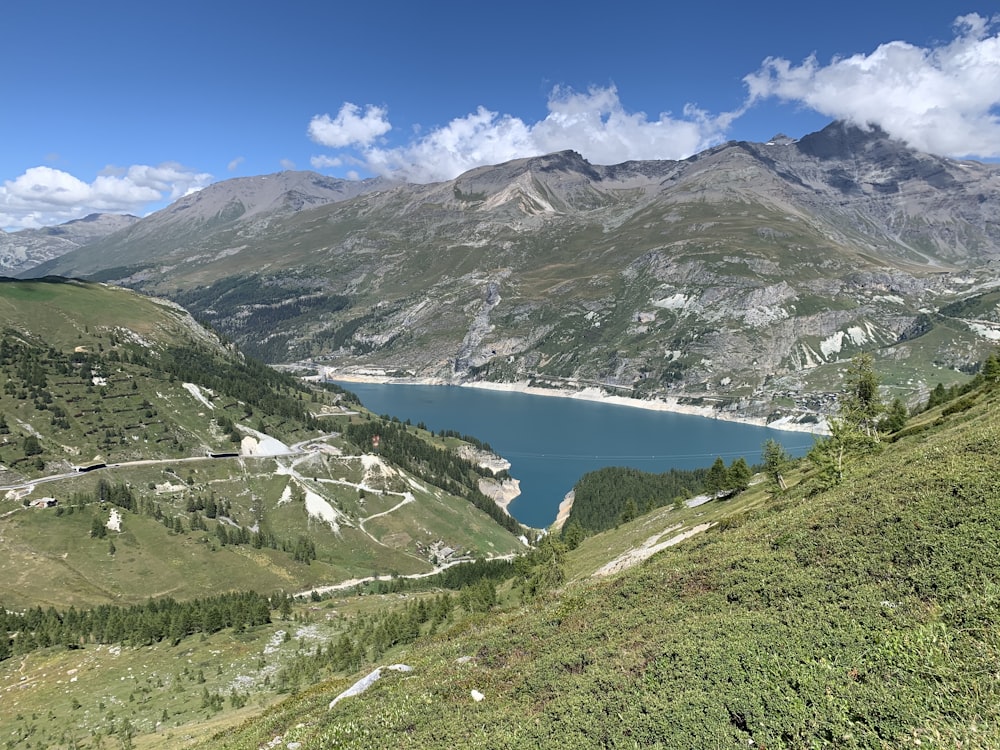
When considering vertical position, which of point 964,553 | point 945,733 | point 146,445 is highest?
point 964,553


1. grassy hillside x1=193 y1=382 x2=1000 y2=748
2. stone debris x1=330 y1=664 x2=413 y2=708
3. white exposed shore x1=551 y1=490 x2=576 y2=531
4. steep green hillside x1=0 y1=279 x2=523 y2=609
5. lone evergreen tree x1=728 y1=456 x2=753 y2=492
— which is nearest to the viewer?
grassy hillside x1=193 y1=382 x2=1000 y2=748

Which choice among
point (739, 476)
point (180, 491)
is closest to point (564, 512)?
point (739, 476)

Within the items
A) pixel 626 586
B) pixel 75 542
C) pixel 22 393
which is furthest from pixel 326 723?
pixel 22 393

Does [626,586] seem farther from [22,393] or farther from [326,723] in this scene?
[22,393]

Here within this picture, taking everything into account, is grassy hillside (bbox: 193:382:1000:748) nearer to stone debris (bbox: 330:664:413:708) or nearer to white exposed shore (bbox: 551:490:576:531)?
stone debris (bbox: 330:664:413:708)

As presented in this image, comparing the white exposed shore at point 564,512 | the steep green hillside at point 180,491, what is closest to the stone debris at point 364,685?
the steep green hillside at point 180,491

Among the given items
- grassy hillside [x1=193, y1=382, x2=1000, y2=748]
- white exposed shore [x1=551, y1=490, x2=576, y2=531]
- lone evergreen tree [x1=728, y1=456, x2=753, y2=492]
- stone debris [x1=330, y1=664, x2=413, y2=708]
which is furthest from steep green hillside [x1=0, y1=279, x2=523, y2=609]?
grassy hillside [x1=193, y1=382, x2=1000, y2=748]

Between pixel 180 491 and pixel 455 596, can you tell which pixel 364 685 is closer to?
pixel 455 596

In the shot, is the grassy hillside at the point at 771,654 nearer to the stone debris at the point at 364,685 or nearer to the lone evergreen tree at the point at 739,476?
the stone debris at the point at 364,685
